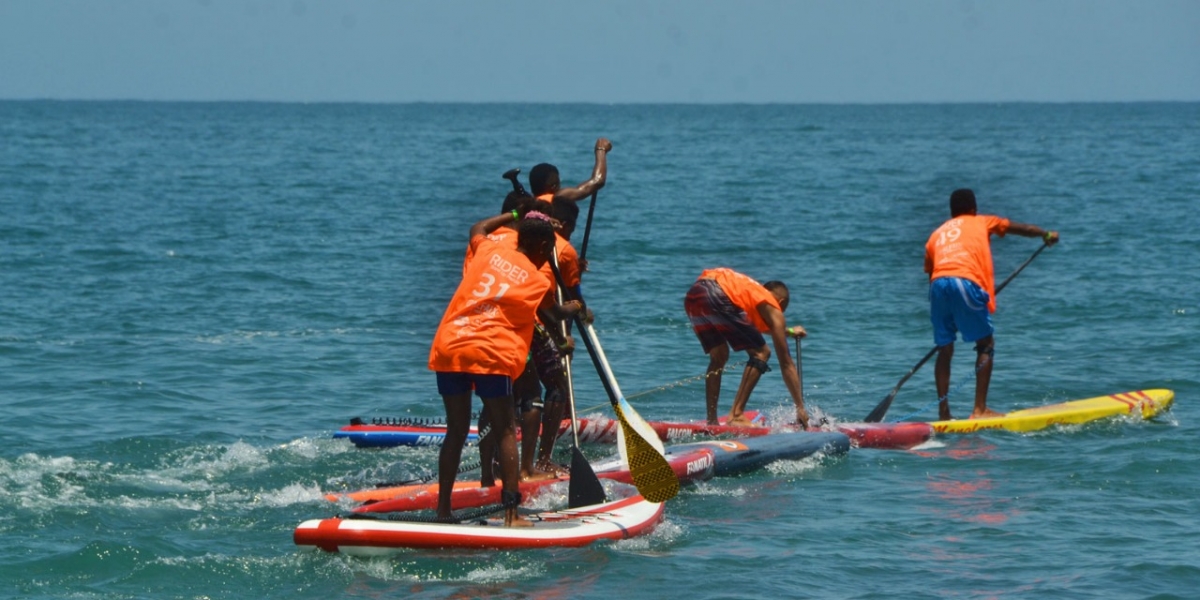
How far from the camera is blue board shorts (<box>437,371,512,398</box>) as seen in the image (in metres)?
8.48

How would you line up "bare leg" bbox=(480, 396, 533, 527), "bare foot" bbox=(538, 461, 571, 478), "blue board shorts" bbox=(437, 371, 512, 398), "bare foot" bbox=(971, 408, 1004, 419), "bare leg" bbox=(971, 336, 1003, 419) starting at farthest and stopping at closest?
"bare leg" bbox=(971, 336, 1003, 419)
"bare foot" bbox=(971, 408, 1004, 419)
"bare foot" bbox=(538, 461, 571, 478)
"bare leg" bbox=(480, 396, 533, 527)
"blue board shorts" bbox=(437, 371, 512, 398)

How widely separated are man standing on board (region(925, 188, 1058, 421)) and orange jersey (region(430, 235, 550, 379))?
17.1ft

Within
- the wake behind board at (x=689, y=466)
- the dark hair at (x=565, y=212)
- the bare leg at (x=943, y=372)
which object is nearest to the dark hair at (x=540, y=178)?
the dark hair at (x=565, y=212)

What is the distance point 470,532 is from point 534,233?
165 centimetres

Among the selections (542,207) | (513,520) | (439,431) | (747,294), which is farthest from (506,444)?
(747,294)

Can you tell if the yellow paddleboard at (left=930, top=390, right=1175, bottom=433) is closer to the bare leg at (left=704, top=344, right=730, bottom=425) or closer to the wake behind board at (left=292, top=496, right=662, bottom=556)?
the bare leg at (left=704, top=344, right=730, bottom=425)

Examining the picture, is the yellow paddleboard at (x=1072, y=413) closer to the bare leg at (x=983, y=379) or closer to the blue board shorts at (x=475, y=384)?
the bare leg at (x=983, y=379)

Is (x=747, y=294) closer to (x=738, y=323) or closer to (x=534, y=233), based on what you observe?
(x=738, y=323)

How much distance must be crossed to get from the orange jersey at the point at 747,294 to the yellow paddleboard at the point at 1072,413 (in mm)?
1582

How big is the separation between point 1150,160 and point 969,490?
5538 cm

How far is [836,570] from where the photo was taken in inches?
331

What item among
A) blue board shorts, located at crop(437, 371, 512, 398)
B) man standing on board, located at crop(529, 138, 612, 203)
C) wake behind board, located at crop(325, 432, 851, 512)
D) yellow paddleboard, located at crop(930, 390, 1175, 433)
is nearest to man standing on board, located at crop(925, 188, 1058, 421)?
yellow paddleboard, located at crop(930, 390, 1175, 433)

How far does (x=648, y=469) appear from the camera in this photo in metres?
9.30

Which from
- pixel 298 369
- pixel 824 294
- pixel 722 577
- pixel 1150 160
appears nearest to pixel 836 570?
pixel 722 577
